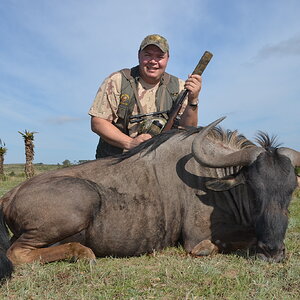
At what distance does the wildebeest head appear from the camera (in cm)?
392

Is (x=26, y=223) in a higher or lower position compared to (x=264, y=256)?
higher

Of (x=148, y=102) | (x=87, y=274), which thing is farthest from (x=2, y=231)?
(x=148, y=102)

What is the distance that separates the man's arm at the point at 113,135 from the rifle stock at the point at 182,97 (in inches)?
28.9

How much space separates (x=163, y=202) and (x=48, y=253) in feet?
4.57

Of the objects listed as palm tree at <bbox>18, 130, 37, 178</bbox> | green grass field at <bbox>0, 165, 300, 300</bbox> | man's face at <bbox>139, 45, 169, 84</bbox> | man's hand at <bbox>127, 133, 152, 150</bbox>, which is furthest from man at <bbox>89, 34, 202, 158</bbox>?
palm tree at <bbox>18, 130, 37, 178</bbox>

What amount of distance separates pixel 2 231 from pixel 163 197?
5.87 feet

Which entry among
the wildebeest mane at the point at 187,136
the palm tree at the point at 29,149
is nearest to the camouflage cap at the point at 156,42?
the wildebeest mane at the point at 187,136

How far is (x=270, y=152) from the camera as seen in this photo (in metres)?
4.30

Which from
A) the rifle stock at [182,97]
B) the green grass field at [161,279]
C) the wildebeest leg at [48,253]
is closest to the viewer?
the green grass field at [161,279]

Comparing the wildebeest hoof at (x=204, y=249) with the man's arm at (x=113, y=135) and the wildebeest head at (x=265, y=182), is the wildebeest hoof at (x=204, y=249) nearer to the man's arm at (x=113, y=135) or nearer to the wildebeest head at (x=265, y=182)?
the wildebeest head at (x=265, y=182)

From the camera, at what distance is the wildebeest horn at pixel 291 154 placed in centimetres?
427

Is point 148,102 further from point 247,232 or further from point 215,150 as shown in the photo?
point 247,232

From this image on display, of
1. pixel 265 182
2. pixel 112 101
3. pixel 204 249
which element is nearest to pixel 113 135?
pixel 112 101

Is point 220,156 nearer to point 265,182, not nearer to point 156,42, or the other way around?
point 265,182
